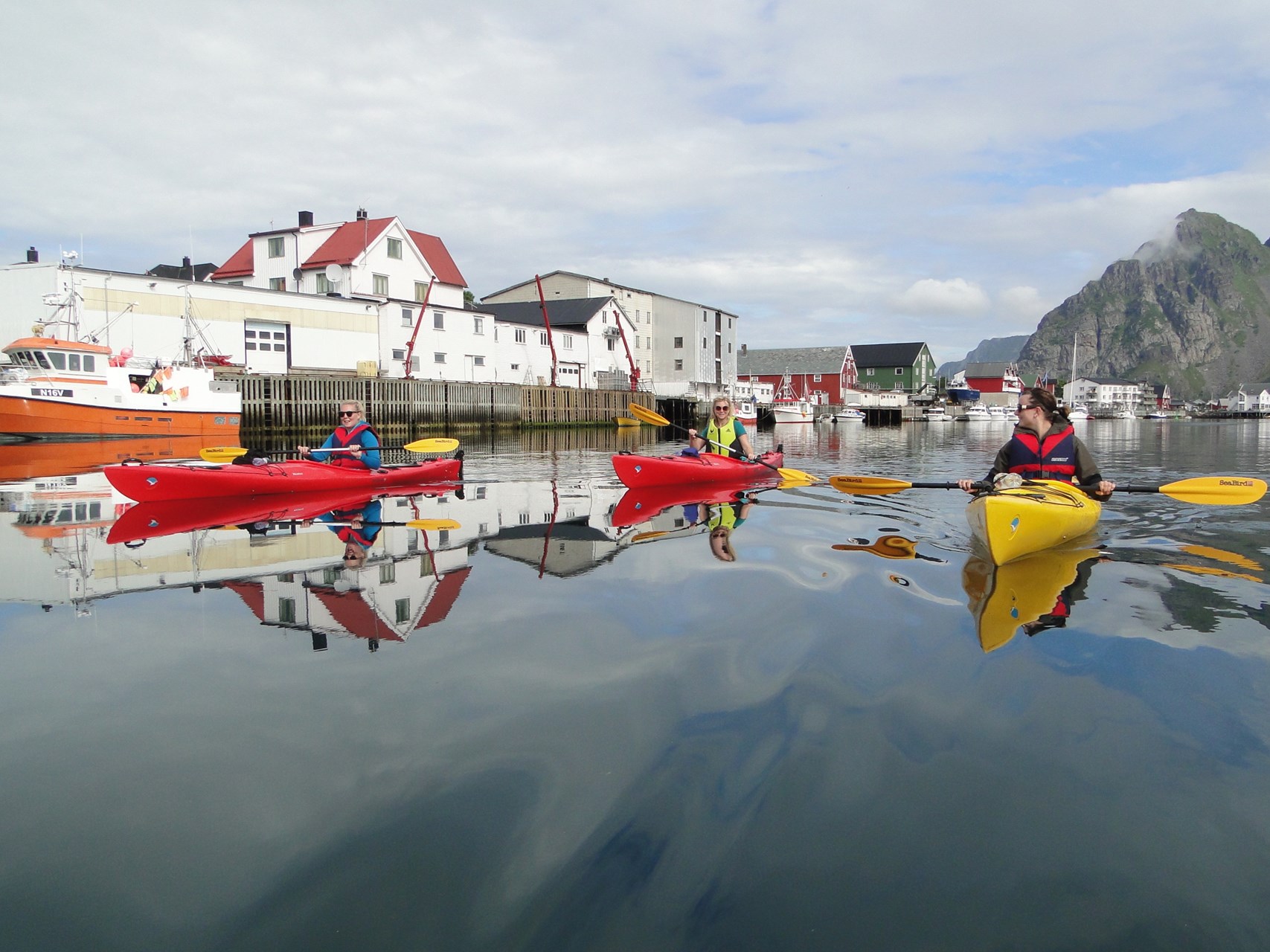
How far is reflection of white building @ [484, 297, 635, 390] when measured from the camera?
47375 mm

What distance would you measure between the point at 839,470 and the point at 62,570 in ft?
57.7

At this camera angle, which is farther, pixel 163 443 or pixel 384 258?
pixel 384 258

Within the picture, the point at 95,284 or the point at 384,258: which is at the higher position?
the point at 384,258

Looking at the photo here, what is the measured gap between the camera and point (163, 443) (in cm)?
2494

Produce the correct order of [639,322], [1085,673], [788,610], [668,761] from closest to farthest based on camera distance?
[668,761] < [1085,673] < [788,610] < [639,322]

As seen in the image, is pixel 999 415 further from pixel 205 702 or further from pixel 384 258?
pixel 205 702

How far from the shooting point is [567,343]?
168 feet

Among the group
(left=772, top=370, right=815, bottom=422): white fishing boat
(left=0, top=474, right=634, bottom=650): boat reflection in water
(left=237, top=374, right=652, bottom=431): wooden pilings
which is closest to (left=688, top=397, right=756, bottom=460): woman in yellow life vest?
(left=0, top=474, right=634, bottom=650): boat reflection in water

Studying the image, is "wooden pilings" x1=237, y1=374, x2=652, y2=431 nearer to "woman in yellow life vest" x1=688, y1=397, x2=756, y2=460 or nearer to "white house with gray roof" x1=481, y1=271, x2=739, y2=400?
"white house with gray roof" x1=481, y1=271, x2=739, y2=400

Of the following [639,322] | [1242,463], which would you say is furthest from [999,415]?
[1242,463]

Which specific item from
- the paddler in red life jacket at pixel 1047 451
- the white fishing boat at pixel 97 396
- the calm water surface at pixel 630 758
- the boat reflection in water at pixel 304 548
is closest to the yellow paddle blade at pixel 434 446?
the boat reflection in water at pixel 304 548

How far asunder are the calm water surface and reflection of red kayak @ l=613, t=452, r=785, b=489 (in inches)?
228

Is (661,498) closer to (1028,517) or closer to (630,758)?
(1028,517)

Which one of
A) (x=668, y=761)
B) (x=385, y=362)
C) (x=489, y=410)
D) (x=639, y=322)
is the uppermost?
(x=639, y=322)
